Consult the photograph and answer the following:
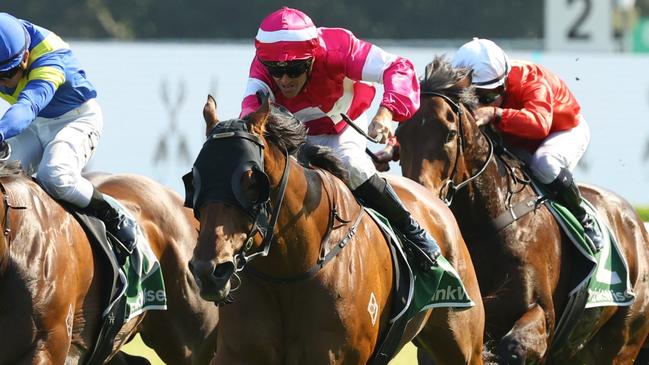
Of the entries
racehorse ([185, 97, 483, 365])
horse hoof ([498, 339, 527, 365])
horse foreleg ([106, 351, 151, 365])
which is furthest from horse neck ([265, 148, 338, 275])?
horse foreleg ([106, 351, 151, 365])

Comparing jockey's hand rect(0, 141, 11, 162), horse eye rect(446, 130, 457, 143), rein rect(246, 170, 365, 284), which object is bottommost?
horse eye rect(446, 130, 457, 143)

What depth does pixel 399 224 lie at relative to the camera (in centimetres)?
545

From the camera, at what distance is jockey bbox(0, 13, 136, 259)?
5578 millimetres

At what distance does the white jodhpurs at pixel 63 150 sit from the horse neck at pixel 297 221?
1438mm

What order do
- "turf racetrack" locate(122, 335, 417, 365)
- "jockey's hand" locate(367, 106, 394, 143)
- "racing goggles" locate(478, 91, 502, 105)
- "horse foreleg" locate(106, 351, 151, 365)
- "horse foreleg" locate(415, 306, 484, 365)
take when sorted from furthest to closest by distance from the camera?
"turf racetrack" locate(122, 335, 417, 365) < "racing goggles" locate(478, 91, 502, 105) < "horse foreleg" locate(106, 351, 151, 365) < "horse foreleg" locate(415, 306, 484, 365) < "jockey's hand" locate(367, 106, 394, 143)

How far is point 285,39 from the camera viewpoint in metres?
5.01

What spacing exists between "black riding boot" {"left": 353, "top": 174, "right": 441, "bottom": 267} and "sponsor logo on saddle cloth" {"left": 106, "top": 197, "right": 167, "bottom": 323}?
129 cm

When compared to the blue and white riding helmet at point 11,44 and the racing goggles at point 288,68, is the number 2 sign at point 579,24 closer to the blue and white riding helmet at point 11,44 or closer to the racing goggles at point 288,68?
the blue and white riding helmet at point 11,44

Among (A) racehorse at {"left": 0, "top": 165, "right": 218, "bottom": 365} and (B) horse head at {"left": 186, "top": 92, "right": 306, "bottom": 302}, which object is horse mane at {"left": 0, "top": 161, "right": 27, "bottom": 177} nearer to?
(A) racehorse at {"left": 0, "top": 165, "right": 218, "bottom": 365}

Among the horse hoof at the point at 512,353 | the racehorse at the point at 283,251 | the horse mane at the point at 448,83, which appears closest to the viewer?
the racehorse at the point at 283,251

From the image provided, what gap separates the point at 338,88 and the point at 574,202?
201 centimetres

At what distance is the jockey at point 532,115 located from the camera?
22.3ft

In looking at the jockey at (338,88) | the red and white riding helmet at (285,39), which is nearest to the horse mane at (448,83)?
the jockey at (338,88)

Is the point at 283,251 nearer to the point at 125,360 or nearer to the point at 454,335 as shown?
the point at 454,335
